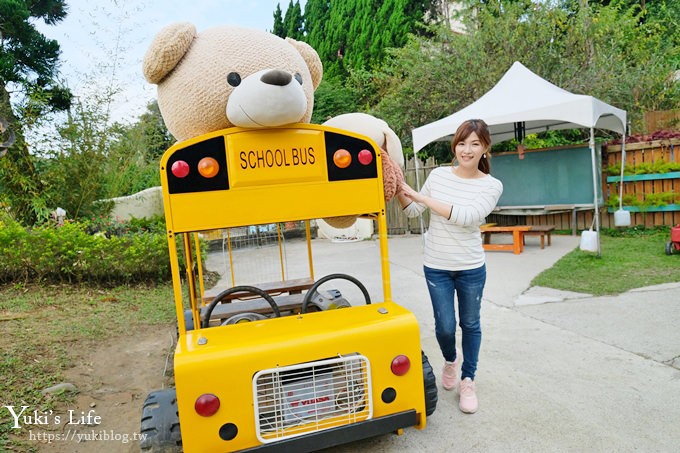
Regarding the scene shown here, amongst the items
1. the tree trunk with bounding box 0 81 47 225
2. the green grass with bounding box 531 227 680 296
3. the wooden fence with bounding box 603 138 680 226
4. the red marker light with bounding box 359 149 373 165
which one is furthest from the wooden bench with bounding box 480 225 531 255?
the tree trunk with bounding box 0 81 47 225

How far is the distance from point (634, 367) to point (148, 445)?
3130 mm

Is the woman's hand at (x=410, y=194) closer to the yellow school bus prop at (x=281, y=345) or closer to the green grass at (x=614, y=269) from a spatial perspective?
the yellow school bus prop at (x=281, y=345)

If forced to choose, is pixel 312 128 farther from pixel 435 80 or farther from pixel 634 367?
pixel 435 80

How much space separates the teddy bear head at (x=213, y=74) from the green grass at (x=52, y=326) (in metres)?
2.12

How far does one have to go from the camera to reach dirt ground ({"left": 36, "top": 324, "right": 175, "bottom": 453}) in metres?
2.80

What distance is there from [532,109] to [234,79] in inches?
248

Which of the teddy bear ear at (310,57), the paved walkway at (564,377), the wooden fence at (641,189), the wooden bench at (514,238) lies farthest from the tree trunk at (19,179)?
the wooden bench at (514,238)

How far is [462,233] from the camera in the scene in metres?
2.75

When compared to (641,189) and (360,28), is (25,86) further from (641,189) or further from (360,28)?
(360,28)

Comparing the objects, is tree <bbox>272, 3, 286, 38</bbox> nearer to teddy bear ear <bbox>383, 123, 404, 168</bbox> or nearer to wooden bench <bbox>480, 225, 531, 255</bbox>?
wooden bench <bbox>480, 225, 531, 255</bbox>

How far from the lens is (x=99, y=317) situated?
524cm

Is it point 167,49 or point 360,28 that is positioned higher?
point 360,28

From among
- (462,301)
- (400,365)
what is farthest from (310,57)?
(400,365)

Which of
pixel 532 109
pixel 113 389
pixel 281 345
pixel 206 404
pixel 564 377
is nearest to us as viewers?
pixel 206 404
